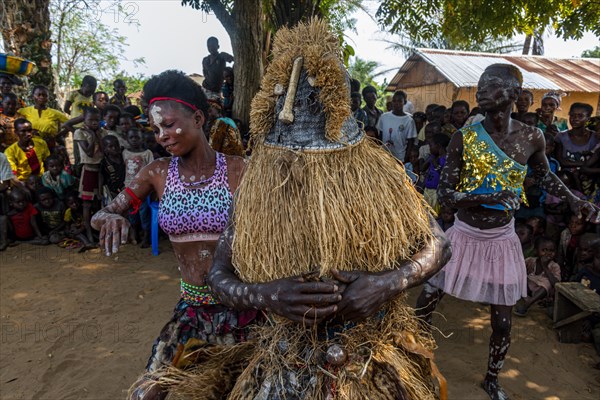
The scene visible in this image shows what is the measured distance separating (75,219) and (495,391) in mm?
6393

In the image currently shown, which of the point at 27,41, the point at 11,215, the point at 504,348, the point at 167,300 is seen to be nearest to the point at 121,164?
the point at 11,215

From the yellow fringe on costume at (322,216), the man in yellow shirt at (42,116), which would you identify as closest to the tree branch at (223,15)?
the man in yellow shirt at (42,116)

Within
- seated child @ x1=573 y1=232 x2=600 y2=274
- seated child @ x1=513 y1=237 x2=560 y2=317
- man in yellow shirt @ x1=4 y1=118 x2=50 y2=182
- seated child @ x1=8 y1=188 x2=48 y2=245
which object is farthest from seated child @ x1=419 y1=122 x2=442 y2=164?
man in yellow shirt @ x1=4 y1=118 x2=50 y2=182

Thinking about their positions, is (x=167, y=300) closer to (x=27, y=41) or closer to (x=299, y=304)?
(x=299, y=304)

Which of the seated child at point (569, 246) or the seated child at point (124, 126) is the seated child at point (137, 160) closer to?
the seated child at point (124, 126)

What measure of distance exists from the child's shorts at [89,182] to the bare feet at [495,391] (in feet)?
18.8

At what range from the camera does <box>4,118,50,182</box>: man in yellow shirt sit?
6262 mm

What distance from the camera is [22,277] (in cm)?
525

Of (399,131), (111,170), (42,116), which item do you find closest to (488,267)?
(399,131)

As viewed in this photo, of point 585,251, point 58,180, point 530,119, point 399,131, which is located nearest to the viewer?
point 585,251

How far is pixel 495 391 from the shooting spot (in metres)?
2.96

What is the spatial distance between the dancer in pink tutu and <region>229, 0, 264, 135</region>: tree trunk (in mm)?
4238

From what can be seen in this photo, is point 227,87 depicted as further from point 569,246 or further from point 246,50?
point 569,246

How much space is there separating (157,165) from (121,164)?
4568 millimetres
